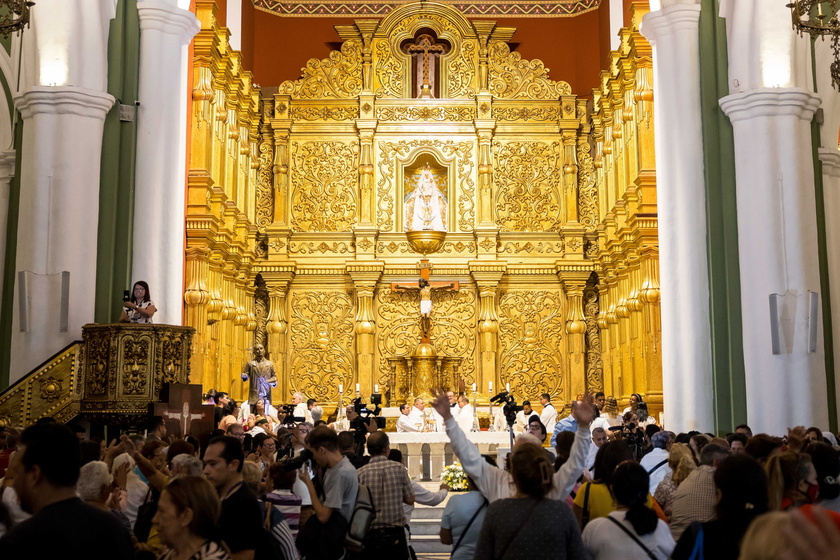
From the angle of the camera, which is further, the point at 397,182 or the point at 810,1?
the point at 397,182

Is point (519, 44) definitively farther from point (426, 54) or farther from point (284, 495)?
point (284, 495)

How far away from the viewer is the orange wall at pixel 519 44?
24672 mm

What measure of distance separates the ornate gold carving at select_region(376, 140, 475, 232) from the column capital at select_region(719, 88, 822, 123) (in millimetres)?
11978

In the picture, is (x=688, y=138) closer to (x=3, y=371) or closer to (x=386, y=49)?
(x=3, y=371)

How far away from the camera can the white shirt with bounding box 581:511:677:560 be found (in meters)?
4.50

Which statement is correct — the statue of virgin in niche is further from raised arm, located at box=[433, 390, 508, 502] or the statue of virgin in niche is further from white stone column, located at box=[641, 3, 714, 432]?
raised arm, located at box=[433, 390, 508, 502]

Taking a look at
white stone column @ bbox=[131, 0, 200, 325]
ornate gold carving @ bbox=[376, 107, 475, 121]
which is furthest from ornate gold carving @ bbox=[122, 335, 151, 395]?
ornate gold carving @ bbox=[376, 107, 475, 121]

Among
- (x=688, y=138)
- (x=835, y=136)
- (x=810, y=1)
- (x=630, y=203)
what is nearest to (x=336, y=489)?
(x=810, y=1)

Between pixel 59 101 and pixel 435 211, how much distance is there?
42.9 feet

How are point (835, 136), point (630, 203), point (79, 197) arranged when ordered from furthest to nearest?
point (630, 203) → point (835, 136) → point (79, 197)

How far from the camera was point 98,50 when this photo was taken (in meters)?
12.6

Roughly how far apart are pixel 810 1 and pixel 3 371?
9736 mm

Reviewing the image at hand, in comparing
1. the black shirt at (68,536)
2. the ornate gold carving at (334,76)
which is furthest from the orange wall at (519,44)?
the black shirt at (68,536)

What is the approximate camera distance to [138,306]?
1095cm
